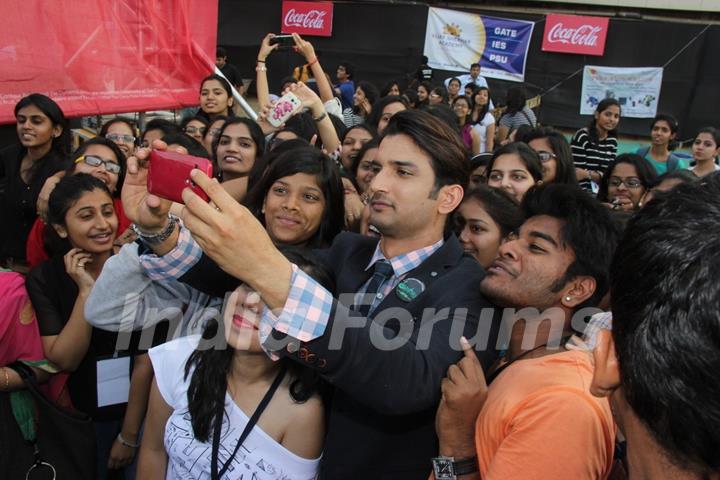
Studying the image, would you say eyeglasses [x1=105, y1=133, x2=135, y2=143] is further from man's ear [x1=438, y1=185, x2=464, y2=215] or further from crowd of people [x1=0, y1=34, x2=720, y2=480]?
man's ear [x1=438, y1=185, x2=464, y2=215]

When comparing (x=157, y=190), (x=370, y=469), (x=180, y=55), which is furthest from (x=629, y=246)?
(x=180, y=55)

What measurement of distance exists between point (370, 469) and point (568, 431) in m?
0.56

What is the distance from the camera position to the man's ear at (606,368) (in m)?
0.89

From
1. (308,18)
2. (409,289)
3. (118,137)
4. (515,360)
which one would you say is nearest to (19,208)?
(118,137)

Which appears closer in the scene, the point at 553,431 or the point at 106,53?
the point at 553,431

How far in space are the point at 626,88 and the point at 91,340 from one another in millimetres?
12431

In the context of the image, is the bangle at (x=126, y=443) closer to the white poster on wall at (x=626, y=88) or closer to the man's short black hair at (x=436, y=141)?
the man's short black hair at (x=436, y=141)

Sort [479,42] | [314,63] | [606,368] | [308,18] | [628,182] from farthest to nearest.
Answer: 1. [308,18]
2. [479,42]
3. [314,63]
4. [628,182]
5. [606,368]

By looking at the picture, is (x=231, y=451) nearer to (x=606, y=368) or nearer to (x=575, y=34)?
(x=606, y=368)

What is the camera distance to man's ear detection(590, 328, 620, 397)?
0.89 metres

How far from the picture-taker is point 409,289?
5.38 feet

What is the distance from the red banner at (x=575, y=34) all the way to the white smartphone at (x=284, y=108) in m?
10.1

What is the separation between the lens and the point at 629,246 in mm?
785

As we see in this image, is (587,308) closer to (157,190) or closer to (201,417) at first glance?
(201,417)
